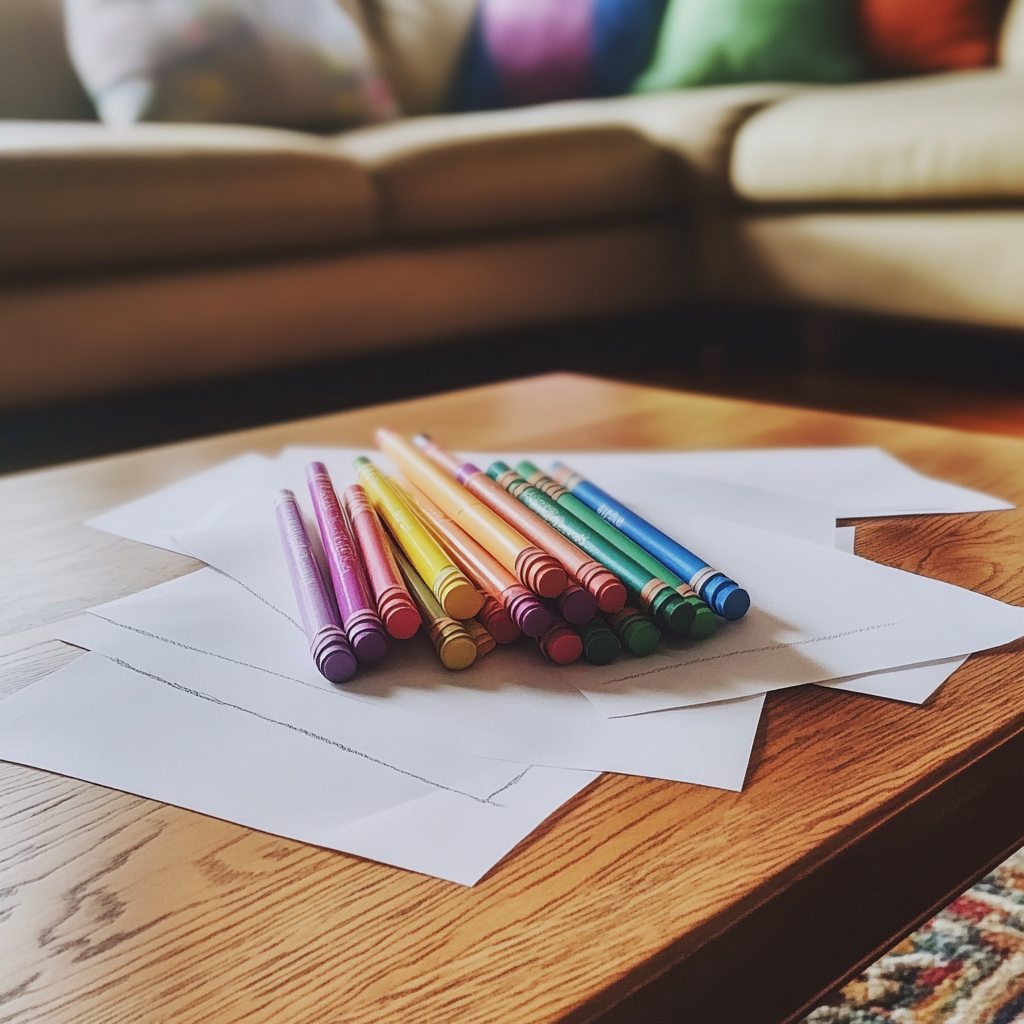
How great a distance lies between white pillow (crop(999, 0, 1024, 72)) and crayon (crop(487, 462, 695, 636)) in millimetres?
1787

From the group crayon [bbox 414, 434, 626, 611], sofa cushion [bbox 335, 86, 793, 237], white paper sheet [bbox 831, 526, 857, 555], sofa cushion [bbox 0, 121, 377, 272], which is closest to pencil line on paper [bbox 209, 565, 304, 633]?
crayon [bbox 414, 434, 626, 611]

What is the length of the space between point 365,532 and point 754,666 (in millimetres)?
186

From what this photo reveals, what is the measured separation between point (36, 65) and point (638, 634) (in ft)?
6.43

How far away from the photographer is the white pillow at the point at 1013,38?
1.81 metres

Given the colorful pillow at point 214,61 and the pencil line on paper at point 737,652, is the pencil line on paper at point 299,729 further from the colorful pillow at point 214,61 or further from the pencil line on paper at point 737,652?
the colorful pillow at point 214,61

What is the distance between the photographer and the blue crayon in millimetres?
393

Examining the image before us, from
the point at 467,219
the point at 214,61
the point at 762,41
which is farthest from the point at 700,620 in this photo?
the point at 762,41

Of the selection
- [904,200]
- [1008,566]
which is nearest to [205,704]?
[1008,566]

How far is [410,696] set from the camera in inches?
14.1

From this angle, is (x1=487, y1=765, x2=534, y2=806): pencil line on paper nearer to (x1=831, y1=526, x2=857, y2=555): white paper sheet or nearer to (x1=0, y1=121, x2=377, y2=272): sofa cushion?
(x1=831, y1=526, x2=857, y2=555): white paper sheet

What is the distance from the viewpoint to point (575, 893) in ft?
0.86

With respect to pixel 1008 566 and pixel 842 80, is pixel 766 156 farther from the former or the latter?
pixel 1008 566

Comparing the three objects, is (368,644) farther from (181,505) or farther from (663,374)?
(663,374)

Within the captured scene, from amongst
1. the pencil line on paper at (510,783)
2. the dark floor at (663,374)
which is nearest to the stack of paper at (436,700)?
the pencil line on paper at (510,783)
